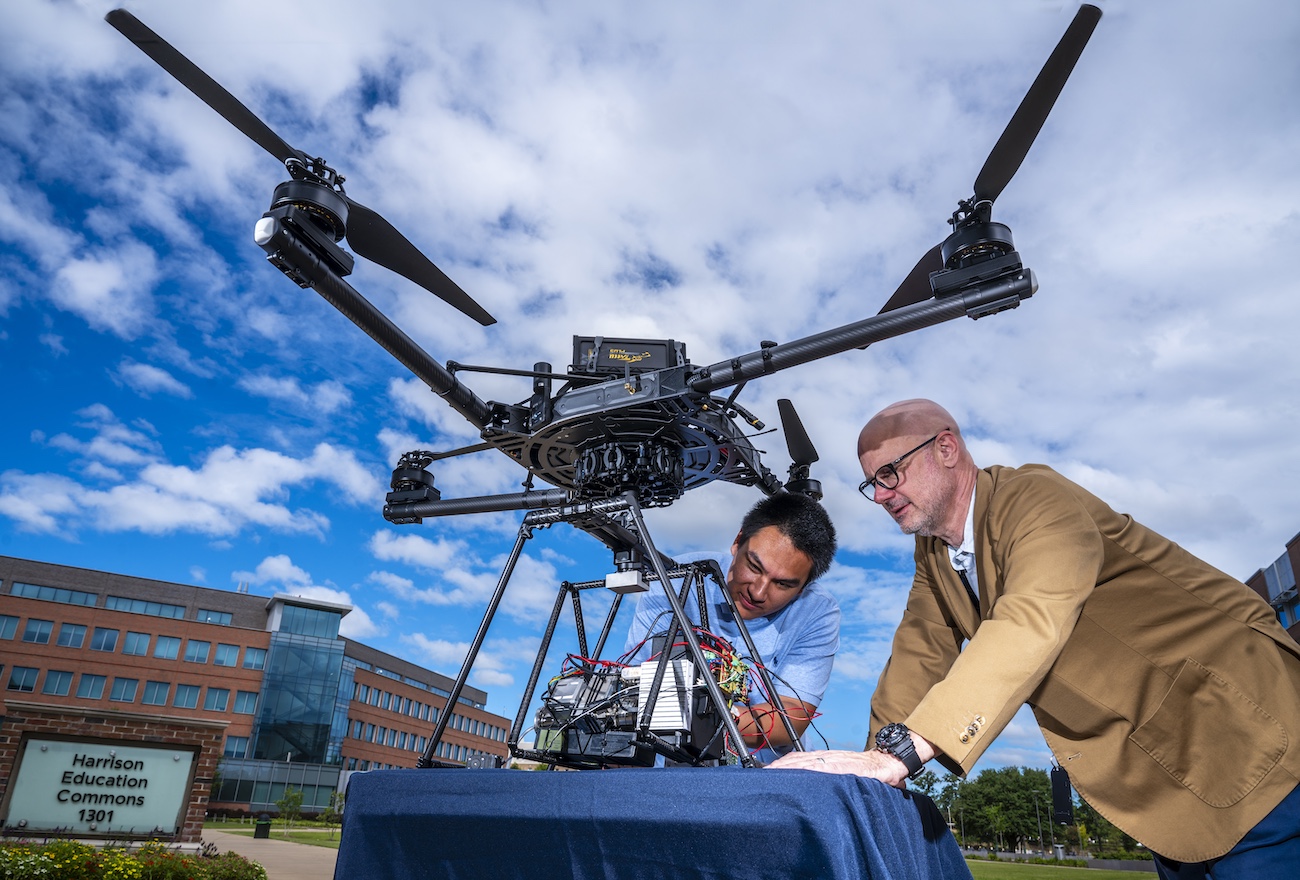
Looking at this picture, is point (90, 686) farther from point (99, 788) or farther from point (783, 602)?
point (783, 602)

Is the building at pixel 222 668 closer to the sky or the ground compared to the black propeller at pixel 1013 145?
closer to the sky

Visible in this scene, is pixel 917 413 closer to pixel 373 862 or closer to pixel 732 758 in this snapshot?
pixel 732 758

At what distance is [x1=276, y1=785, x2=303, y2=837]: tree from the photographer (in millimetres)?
46000

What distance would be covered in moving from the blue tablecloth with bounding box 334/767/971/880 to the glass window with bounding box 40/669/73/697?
199ft

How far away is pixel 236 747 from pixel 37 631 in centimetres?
1485

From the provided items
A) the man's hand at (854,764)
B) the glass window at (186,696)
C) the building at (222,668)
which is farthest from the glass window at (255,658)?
the man's hand at (854,764)

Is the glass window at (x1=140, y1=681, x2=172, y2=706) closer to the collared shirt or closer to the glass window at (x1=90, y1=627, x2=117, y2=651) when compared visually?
the glass window at (x1=90, y1=627, x2=117, y2=651)

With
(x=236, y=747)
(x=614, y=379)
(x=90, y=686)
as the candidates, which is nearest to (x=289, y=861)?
(x=614, y=379)

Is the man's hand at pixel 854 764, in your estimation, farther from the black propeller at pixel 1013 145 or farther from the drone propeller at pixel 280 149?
the drone propeller at pixel 280 149

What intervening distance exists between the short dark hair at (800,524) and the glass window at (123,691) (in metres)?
59.3

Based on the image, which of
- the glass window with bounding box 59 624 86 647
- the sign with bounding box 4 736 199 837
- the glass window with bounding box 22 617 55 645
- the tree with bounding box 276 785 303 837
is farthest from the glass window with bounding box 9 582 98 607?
the sign with bounding box 4 736 199 837

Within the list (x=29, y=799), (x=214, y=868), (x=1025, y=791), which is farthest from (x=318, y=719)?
(x=1025, y=791)

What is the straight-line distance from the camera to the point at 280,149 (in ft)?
11.7

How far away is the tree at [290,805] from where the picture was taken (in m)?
46.0
